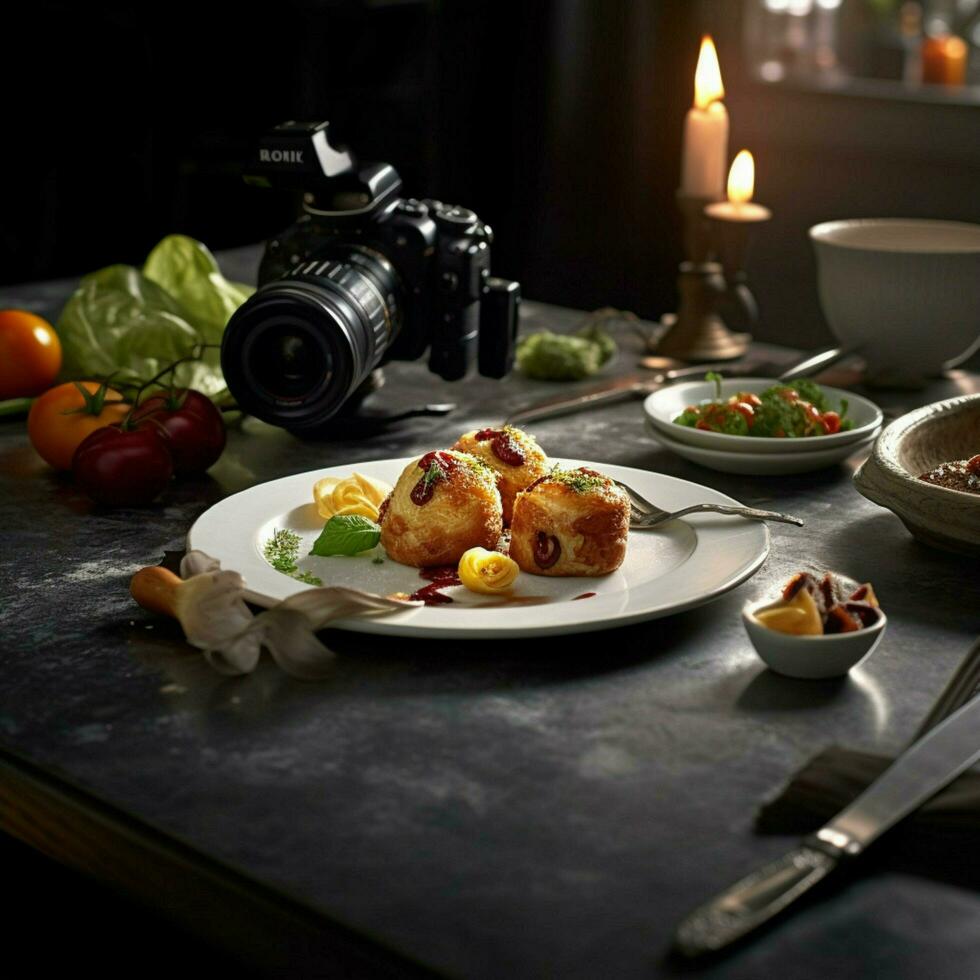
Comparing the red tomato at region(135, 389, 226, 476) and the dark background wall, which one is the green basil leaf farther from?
the dark background wall

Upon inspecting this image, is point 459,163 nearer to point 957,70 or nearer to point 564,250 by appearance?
point 564,250

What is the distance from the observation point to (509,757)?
2.46ft

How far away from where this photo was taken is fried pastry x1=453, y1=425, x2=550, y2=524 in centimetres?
108

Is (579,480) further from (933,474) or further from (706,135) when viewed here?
(706,135)

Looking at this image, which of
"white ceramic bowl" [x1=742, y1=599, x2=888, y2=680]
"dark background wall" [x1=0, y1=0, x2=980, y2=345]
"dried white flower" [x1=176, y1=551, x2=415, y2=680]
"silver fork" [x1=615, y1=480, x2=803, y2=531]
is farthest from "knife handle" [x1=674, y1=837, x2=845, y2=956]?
"dark background wall" [x1=0, y1=0, x2=980, y2=345]

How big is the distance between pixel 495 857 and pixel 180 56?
3.22m

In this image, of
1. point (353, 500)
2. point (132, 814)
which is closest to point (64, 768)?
point (132, 814)

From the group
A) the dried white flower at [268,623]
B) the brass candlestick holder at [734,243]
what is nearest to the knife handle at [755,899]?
the dried white flower at [268,623]

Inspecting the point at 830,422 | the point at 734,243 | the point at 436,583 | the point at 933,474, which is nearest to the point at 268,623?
the point at 436,583

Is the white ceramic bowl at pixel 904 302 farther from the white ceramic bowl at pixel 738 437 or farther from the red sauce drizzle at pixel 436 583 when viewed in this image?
the red sauce drizzle at pixel 436 583

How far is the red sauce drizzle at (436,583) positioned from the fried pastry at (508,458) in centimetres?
10

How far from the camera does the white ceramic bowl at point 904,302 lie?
1469 mm

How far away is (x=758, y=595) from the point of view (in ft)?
3.22

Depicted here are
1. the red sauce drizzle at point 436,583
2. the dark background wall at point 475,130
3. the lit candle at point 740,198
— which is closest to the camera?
the red sauce drizzle at point 436,583
